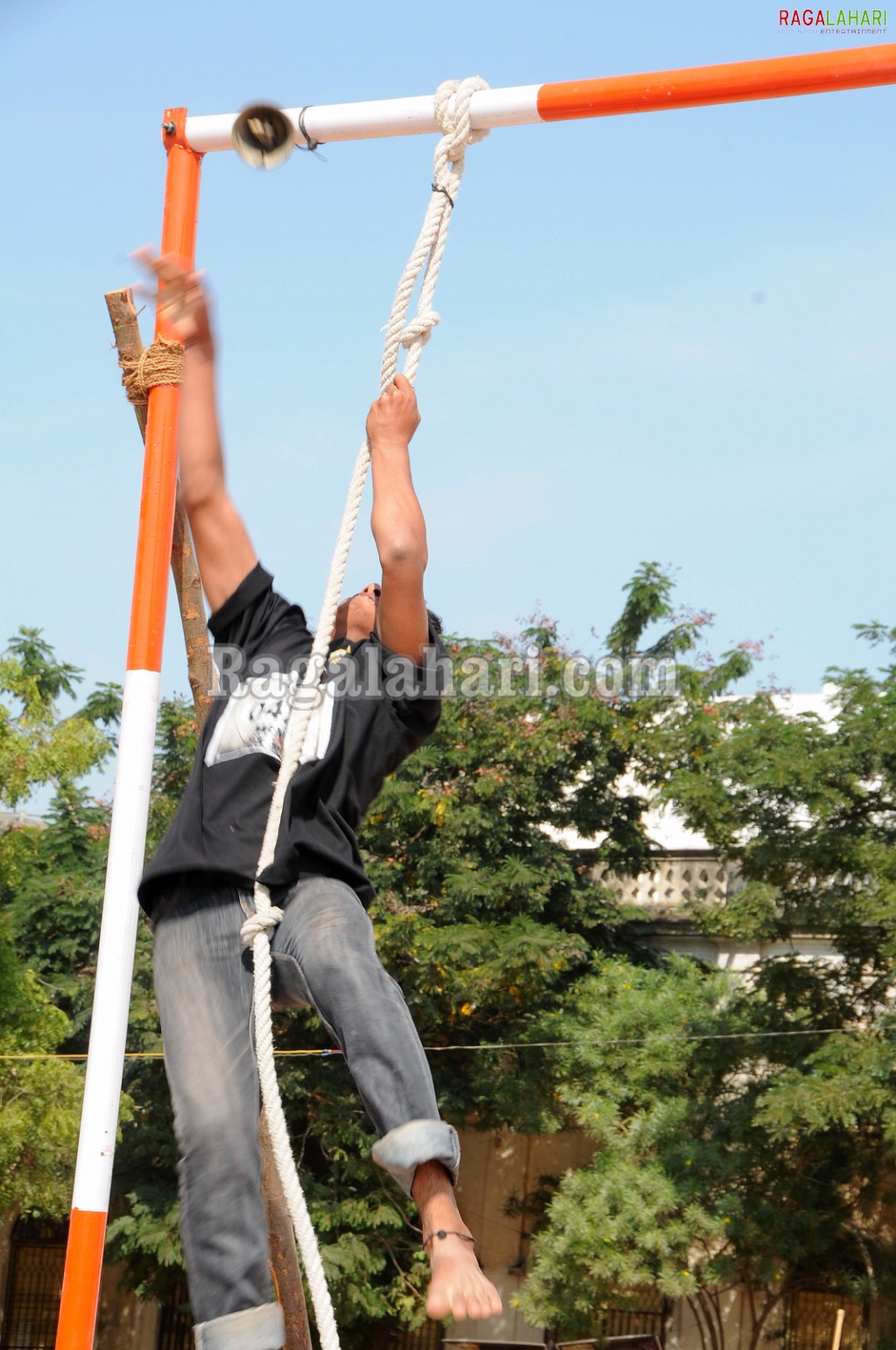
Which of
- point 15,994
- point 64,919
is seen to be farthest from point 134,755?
point 64,919

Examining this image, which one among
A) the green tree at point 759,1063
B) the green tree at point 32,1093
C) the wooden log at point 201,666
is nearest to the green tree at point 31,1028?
the green tree at point 32,1093

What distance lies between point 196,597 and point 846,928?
25.3 ft

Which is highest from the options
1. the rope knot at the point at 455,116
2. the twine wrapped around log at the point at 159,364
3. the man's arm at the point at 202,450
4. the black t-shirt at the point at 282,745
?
the rope knot at the point at 455,116

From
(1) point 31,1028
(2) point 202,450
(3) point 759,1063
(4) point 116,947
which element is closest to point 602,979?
(3) point 759,1063

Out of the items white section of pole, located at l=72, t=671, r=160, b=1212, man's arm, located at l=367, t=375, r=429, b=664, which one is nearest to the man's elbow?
man's arm, located at l=367, t=375, r=429, b=664

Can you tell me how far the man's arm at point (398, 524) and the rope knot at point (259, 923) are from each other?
53 centimetres

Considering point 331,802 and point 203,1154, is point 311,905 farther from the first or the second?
point 203,1154

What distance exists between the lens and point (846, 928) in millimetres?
10672

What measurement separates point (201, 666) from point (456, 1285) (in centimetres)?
243

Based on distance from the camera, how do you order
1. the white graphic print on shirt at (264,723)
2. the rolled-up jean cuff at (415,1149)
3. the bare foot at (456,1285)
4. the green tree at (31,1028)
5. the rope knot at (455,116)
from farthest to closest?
the green tree at (31,1028) < the rope knot at (455,116) < the white graphic print on shirt at (264,723) < the rolled-up jean cuff at (415,1149) < the bare foot at (456,1285)

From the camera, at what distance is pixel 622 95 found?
10.3 feet

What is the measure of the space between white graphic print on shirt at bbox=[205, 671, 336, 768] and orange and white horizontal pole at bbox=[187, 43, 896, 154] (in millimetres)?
1272

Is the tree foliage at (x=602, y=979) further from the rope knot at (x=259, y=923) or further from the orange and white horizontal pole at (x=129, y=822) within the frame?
the rope knot at (x=259, y=923)

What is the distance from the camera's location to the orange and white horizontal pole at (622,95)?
2.99m
